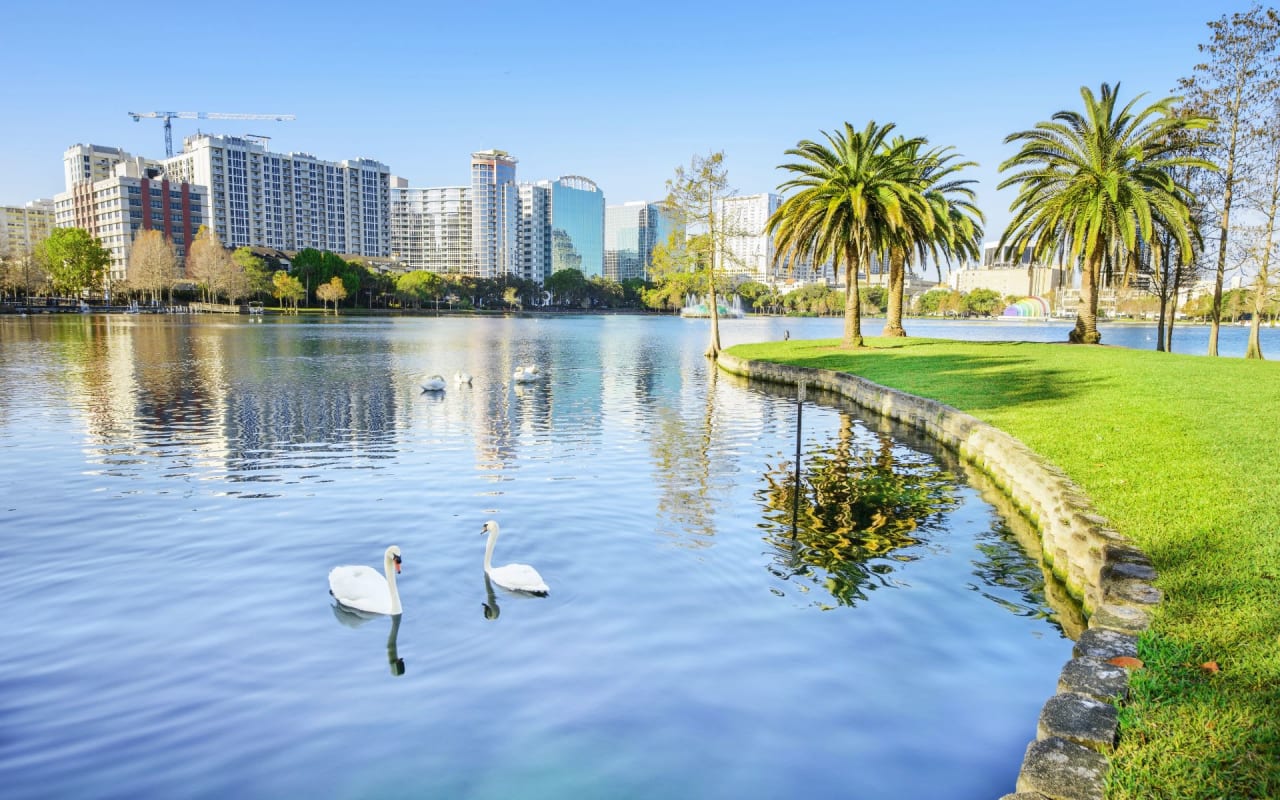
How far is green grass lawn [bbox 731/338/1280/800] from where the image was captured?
456cm

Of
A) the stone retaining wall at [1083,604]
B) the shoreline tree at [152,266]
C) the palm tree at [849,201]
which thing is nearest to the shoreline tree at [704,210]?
the palm tree at [849,201]

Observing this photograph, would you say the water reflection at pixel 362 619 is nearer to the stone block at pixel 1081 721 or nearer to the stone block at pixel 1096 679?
the stone block at pixel 1081 721

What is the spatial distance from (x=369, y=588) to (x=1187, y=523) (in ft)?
30.2

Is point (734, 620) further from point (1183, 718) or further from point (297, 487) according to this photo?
point (297, 487)

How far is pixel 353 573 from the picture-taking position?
8.46 meters

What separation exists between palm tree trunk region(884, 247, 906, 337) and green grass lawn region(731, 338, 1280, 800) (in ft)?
57.6

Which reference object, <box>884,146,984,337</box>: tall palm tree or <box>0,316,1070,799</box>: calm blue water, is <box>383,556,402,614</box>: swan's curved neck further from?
<box>884,146,984,337</box>: tall palm tree

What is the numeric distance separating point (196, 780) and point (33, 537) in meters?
7.61

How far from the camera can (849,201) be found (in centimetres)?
3581

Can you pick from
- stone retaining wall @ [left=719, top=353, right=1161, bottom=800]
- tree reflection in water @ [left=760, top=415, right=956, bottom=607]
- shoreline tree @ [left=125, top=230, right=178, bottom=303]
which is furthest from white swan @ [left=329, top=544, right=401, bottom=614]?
shoreline tree @ [left=125, top=230, right=178, bottom=303]

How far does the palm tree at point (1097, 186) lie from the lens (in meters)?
31.8

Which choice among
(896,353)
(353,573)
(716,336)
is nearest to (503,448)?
(353,573)

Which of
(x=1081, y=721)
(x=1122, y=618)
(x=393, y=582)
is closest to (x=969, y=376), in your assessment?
(x=1122, y=618)

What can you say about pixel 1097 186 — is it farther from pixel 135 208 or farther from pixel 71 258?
pixel 135 208
